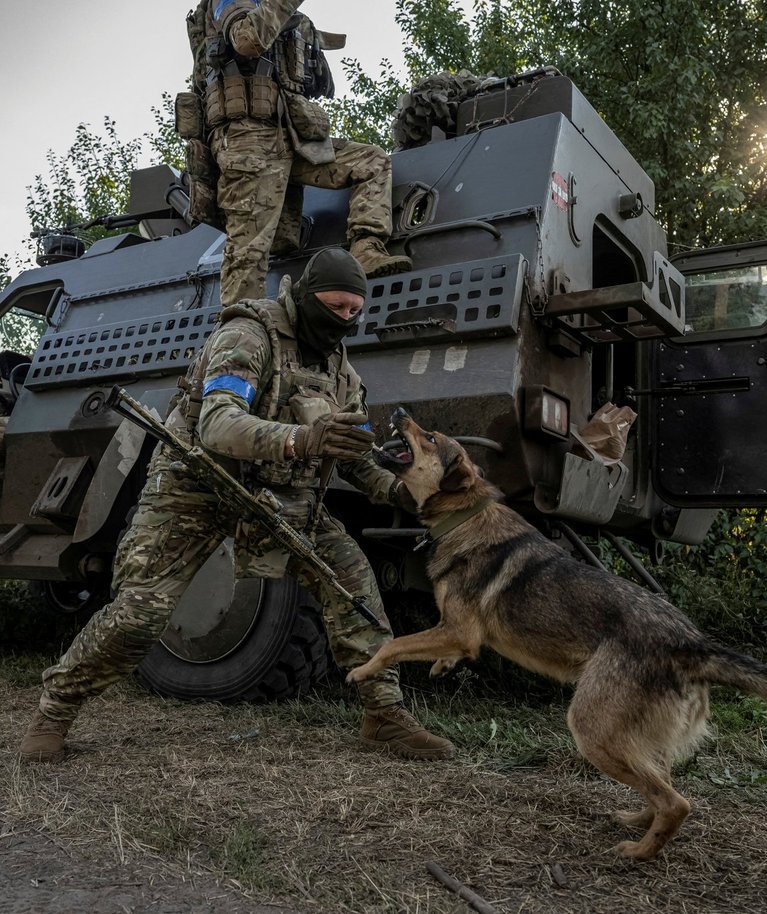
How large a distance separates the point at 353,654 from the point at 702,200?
7.48 meters

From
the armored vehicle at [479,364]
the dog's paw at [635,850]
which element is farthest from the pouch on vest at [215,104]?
the dog's paw at [635,850]

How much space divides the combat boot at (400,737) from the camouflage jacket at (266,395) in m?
0.81

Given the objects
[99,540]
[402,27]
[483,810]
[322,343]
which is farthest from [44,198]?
[483,810]

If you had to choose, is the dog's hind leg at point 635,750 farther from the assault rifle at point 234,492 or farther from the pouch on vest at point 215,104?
the pouch on vest at point 215,104

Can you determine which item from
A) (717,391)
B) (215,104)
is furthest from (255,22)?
(717,391)

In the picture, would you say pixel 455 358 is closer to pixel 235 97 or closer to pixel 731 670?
pixel 731 670

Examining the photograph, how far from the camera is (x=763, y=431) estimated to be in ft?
13.2

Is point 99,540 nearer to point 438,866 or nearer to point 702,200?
point 438,866

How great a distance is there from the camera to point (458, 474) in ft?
10.7

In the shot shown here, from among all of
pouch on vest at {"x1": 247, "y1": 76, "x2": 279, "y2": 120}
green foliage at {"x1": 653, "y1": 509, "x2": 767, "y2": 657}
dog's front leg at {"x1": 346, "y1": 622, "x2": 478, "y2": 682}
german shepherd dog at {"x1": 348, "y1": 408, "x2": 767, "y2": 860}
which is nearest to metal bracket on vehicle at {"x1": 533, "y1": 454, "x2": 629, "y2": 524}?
german shepherd dog at {"x1": 348, "y1": 408, "x2": 767, "y2": 860}

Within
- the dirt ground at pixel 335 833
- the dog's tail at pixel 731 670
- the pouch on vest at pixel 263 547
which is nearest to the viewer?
the dirt ground at pixel 335 833

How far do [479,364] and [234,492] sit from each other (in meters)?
1.00

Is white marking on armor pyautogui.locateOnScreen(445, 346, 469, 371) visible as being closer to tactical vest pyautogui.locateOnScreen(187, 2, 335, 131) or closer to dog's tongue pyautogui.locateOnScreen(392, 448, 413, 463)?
dog's tongue pyautogui.locateOnScreen(392, 448, 413, 463)

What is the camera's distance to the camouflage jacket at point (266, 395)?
3.21 m
